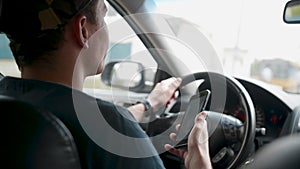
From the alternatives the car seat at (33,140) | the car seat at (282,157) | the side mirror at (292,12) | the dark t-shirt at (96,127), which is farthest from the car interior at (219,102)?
the car seat at (282,157)

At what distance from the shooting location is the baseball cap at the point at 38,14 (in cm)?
140

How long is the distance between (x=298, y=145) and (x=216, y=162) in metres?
1.35

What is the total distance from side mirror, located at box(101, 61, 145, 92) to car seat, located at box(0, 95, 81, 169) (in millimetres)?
1536

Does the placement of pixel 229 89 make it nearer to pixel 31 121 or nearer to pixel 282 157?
pixel 31 121

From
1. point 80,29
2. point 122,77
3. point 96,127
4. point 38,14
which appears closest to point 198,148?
point 96,127

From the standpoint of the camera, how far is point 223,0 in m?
2.64

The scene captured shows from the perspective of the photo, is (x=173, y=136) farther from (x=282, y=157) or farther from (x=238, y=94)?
(x=282, y=157)

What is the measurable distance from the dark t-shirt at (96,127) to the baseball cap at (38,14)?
0.17 meters

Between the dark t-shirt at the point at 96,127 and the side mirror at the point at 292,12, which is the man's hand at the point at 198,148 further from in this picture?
the side mirror at the point at 292,12

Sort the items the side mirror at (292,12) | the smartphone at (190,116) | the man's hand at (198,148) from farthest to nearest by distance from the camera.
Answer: the side mirror at (292,12)
the smartphone at (190,116)
the man's hand at (198,148)

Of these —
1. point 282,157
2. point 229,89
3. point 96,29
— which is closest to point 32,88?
point 96,29

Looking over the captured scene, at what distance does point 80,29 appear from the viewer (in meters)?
1.41

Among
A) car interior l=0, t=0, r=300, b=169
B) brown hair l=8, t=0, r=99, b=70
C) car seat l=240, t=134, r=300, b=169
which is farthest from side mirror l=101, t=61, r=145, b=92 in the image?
car seat l=240, t=134, r=300, b=169

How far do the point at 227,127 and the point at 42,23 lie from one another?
0.96m
